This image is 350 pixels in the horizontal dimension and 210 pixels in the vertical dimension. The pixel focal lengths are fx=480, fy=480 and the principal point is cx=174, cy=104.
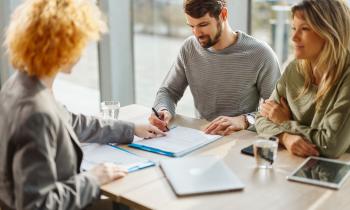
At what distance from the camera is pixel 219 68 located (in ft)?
7.69

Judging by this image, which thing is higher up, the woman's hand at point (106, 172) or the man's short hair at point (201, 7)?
the man's short hair at point (201, 7)

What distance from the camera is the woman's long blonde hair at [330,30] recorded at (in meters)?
1.72

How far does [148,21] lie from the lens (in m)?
3.75

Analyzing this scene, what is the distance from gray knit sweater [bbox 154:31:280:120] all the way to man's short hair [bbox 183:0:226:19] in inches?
7.7

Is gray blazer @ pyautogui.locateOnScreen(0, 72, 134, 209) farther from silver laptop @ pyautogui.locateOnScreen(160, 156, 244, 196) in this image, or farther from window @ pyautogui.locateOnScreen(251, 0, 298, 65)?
window @ pyautogui.locateOnScreen(251, 0, 298, 65)

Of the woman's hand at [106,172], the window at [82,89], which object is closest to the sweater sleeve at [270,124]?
the woman's hand at [106,172]

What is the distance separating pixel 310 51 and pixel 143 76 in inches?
82.2

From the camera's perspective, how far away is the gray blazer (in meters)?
1.25

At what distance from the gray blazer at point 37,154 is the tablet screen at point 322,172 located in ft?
2.10

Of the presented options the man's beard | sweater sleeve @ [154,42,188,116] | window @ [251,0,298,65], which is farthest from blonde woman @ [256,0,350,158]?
window @ [251,0,298,65]

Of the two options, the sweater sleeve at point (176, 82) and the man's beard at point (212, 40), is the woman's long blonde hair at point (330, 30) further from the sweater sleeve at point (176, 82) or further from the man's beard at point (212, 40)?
the sweater sleeve at point (176, 82)

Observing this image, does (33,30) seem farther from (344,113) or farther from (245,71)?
(245,71)

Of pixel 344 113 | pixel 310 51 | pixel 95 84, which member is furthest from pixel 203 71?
pixel 95 84

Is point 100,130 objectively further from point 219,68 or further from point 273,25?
point 273,25
